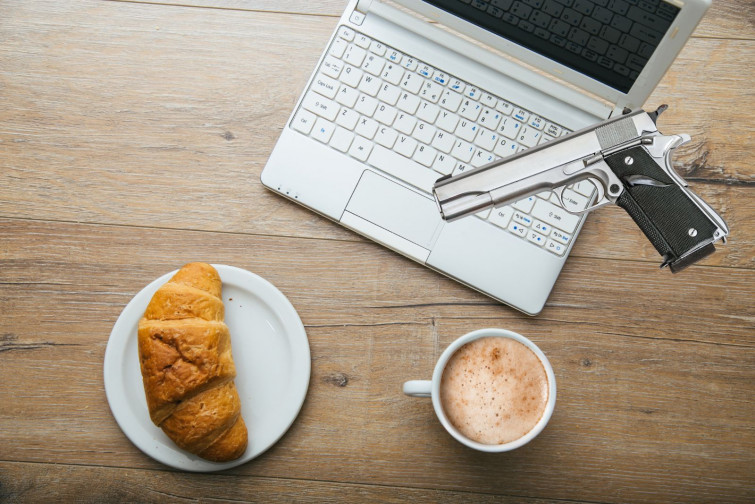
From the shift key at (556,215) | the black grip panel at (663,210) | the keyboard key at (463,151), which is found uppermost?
the black grip panel at (663,210)

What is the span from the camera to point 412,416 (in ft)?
2.86

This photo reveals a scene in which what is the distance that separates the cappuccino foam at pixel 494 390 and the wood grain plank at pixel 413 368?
3.8 inches

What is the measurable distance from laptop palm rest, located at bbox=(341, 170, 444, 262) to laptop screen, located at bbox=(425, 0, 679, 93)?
0.25m

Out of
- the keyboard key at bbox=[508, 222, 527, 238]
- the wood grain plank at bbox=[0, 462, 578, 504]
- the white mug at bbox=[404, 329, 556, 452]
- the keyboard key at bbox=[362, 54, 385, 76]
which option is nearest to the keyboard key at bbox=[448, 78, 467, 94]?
the keyboard key at bbox=[362, 54, 385, 76]

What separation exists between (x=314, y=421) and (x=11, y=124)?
0.65 metres

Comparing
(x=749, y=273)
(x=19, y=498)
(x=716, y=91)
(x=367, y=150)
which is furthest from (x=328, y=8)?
(x=19, y=498)

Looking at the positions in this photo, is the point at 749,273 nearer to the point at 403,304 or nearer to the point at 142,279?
the point at 403,304

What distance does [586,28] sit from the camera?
2.49 ft

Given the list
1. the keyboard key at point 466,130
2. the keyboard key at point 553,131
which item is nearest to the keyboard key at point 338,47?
the keyboard key at point 466,130

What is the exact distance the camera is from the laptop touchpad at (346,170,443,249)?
86cm

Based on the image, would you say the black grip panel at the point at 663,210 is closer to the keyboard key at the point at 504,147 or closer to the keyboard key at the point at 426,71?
the keyboard key at the point at 504,147

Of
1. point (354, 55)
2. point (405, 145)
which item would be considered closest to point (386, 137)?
point (405, 145)

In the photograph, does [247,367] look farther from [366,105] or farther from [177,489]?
[366,105]

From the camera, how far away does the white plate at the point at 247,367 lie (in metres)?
0.84
